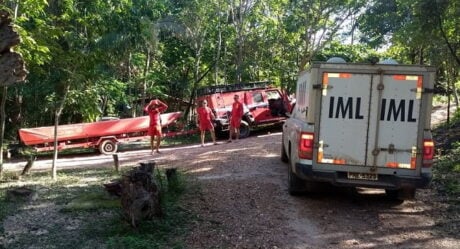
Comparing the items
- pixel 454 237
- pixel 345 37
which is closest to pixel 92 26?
pixel 454 237

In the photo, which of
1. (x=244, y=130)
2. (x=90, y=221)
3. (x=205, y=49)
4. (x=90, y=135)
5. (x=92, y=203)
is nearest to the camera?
(x=90, y=221)

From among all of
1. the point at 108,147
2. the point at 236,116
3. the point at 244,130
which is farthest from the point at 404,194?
the point at 108,147

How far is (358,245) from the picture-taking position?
567 cm

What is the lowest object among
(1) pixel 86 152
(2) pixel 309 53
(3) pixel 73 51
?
(1) pixel 86 152

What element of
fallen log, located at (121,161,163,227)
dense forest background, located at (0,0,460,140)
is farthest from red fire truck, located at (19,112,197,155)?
fallen log, located at (121,161,163,227)

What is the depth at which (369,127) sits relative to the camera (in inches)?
259

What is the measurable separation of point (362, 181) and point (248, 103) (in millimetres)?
12599

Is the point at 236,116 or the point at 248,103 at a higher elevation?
the point at 248,103

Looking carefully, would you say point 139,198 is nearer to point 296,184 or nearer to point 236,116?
point 296,184

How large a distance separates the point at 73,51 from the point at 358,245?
23.9ft

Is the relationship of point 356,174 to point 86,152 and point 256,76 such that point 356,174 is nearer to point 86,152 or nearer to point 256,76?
point 86,152

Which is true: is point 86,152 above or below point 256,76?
below

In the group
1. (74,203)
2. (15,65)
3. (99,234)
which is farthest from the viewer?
(74,203)

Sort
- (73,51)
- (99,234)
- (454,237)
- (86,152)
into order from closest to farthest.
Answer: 1. (99,234)
2. (454,237)
3. (73,51)
4. (86,152)
